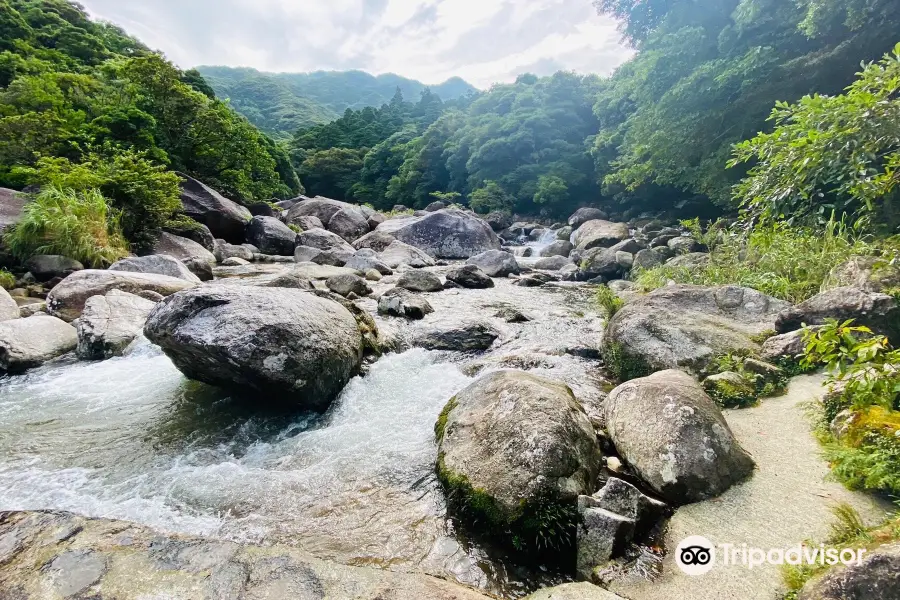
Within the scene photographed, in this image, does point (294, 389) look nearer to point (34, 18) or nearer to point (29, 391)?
point (29, 391)

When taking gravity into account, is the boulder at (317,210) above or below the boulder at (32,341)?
above

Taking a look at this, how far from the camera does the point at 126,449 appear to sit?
420cm

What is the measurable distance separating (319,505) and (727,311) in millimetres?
6253

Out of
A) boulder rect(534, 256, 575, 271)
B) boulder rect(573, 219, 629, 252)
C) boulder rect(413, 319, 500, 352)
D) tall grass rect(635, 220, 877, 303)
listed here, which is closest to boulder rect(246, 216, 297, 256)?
boulder rect(534, 256, 575, 271)

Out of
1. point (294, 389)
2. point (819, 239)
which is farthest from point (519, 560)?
point (819, 239)

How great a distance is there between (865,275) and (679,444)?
396cm

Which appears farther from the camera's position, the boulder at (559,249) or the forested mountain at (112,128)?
the boulder at (559,249)

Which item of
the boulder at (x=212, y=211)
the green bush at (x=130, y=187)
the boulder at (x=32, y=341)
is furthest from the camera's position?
the boulder at (x=212, y=211)

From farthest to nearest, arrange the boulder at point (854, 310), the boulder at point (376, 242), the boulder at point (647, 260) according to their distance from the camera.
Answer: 1. the boulder at point (376, 242)
2. the boulder at point (647, 260)
3. the boulder at point (854, 310)

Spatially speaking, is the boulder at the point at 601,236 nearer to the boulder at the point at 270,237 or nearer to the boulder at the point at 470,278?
the boulder at the point at 470,278

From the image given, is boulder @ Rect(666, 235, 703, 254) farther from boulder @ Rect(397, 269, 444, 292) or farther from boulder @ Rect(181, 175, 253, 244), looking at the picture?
boulder @ Rect(181, 175, 253, 244)

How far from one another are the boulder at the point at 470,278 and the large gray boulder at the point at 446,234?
860 centimetres

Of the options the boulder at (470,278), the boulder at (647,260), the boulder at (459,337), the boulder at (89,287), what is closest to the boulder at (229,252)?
the boulder at (89,287)

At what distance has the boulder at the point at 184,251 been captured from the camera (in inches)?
475
